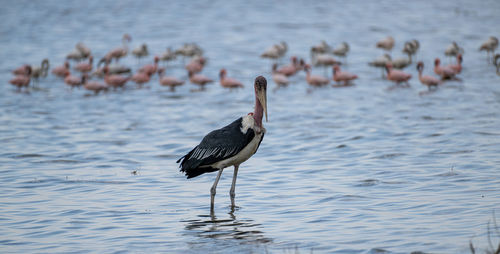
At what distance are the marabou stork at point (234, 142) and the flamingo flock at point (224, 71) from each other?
11388mm

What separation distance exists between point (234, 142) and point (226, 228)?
1049 millimetres

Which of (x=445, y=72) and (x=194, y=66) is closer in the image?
(x=445, y=72)

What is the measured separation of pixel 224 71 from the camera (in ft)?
68.9

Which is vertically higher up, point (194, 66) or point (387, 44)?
point (387, 44)

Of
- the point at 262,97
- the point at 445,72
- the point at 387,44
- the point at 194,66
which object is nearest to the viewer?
the point at 262,97

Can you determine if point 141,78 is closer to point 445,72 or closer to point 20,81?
point 20,81

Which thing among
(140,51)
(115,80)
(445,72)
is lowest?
(445,72)

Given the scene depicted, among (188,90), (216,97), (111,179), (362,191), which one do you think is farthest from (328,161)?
(188,90)

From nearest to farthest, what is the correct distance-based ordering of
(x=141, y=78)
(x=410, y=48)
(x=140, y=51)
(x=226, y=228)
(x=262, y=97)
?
(x=226, y=228)
(x=262, y=97)
(x=141, y=78)
(x=410, y=48)
(x=140, y=51)

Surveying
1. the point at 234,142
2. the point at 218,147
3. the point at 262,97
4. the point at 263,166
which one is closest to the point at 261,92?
the point at 262,97

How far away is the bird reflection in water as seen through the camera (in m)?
7.60

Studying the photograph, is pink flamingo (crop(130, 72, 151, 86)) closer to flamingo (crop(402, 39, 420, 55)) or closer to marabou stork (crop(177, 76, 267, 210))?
flamingo (crop(402, 39, 420, 55))

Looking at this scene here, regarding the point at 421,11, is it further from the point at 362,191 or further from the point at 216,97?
the point at 362,191

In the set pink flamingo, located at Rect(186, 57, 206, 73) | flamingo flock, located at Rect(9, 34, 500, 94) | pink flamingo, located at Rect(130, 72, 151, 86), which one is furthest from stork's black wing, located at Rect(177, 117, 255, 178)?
pink flamingo, located at Rect(186, 57, 206, 73)
